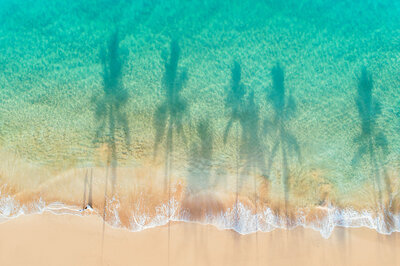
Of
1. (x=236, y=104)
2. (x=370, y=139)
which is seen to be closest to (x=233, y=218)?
(x=236, y=104)

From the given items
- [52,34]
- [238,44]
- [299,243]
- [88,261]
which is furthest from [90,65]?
[299,243]

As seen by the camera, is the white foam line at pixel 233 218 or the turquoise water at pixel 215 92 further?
the turquoise water at pixel 215 92

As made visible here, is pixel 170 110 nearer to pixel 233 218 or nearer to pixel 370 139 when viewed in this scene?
pixel 233 218

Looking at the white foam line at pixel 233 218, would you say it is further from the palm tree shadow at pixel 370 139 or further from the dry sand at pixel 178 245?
the palm tree shadow at pixel 370 139

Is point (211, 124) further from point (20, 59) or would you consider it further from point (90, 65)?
point (20, 59)

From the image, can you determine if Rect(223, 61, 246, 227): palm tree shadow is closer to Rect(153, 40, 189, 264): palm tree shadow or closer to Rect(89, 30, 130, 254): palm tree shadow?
Rect(153, 40, 189, 264): palm tree shadow

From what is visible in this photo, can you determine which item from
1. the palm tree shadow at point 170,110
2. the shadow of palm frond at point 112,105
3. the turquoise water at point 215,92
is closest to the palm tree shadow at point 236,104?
the turquoise water at point 215,92

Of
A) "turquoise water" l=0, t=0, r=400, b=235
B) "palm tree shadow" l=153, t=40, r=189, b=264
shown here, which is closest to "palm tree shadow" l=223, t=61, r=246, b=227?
"turquoise water" l=0, t=0, r=400, b=235
